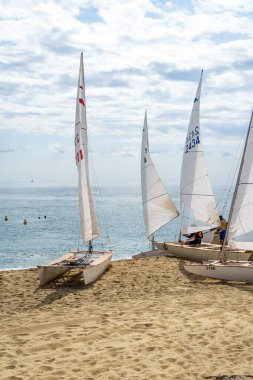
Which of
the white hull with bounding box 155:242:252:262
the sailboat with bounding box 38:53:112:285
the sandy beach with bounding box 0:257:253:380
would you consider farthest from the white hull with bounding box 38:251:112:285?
the white hull with bounding box 155:242:252:262

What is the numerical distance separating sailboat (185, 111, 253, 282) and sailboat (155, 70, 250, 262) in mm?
3700

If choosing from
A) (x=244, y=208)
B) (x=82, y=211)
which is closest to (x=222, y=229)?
(x=244, y=208)

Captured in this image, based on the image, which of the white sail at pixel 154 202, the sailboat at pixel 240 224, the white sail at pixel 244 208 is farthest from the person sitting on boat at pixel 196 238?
the white sail at pixel 244 208

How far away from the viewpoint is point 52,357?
9148mm

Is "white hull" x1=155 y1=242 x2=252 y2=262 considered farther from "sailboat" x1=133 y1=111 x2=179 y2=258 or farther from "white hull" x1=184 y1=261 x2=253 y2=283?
"white hull" x1=184 y1=261 x2=253 y2=283

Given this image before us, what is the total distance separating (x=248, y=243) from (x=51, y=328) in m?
9.68

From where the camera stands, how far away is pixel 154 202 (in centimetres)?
2416

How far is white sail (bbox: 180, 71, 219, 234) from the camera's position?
22.3 metres

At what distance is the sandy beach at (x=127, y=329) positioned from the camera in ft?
28.1

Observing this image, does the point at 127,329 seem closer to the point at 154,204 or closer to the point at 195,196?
the point at 195,196

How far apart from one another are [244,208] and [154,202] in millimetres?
7440

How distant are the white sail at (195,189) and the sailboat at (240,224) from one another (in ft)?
14.5

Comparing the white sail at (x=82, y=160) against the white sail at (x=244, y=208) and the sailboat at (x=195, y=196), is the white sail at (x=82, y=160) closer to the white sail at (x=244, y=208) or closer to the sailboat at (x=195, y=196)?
the sailboat at (x=195, y=196)

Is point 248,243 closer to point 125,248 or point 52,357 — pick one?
point 52,357
